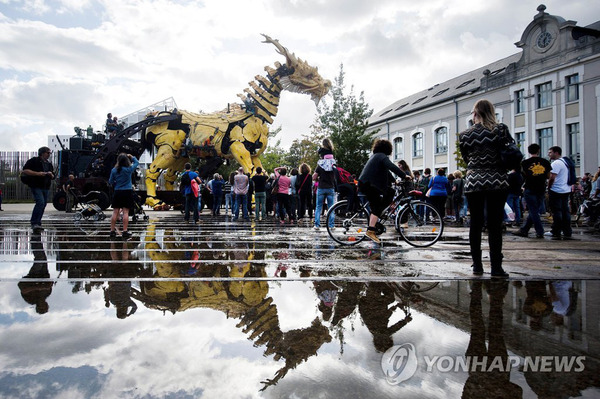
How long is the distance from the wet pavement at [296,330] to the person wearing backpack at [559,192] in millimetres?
4210

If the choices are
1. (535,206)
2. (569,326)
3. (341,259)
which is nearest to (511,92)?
(535,206)

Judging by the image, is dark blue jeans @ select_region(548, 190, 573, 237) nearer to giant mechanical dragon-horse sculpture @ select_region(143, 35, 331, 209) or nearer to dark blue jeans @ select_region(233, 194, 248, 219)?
dark blue jeans @ select_region(233, 194, 248, 219)

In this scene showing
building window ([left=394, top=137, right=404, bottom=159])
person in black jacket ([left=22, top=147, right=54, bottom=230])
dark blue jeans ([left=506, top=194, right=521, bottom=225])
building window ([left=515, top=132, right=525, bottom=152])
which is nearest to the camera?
person in black jacket ([left=22, top=147, right=54, bottom=230])

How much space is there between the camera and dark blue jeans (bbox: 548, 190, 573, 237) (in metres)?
8.88

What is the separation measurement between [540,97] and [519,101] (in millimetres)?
1670

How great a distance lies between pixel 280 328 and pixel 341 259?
2996 mm

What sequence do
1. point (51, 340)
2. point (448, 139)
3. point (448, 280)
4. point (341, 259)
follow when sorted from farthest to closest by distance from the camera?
point (448, 139) → point (341, 259) → point (448, 280) → point (51, 340)

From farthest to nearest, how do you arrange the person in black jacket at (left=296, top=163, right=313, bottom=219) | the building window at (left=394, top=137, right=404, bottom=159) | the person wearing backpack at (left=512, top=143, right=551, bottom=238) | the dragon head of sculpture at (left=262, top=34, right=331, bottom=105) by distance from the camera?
1. the building window at (left=394, top=137, right=404, bottom=159)
2. the dragon head of sculpture at (left=262, top=34, right=331, bottom=105)
3. the person in black jacket at (left=296, top=163, right=313, bottom=219)
4. the person wearing backpack at (left=512, top=143, right=551, bottom=238)

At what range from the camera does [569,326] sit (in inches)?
108

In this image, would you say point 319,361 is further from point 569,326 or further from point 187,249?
point 187,249

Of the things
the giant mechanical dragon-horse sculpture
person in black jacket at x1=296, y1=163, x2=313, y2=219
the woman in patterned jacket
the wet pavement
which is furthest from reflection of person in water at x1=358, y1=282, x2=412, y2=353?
the giant mechanical dragon-horse sculpture

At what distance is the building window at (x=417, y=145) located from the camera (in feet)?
137

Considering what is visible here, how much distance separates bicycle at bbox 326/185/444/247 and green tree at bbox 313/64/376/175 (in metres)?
22.4

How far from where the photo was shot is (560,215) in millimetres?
8961
